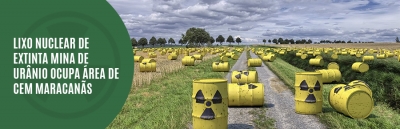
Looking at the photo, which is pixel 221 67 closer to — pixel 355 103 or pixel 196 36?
pixel 355 103

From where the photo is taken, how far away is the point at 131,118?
11766 millimetres

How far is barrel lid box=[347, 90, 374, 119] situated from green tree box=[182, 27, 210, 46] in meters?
145

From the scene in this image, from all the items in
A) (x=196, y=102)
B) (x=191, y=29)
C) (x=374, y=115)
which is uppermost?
(x=191, y=29)

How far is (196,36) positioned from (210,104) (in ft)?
484

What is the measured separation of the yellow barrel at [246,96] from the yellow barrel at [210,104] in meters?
3.78

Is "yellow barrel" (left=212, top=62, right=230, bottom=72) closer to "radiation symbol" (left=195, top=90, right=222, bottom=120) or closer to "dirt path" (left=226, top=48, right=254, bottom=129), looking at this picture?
"dirt path" (left=226, top=48, right=254, bottom=129)

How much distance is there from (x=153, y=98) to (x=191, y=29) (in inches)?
5812

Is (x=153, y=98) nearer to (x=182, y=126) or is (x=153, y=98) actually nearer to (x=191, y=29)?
(x=182, y=126)

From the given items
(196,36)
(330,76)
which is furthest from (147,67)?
(196,36)

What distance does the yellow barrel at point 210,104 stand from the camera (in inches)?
365

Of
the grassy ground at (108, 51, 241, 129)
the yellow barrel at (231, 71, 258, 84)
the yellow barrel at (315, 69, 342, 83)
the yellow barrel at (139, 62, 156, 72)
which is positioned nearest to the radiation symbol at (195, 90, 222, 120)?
the grassy ground at (108, 51, 241, 129)

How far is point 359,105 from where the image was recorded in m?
11.5

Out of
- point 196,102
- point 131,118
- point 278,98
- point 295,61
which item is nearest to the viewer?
point 196,102

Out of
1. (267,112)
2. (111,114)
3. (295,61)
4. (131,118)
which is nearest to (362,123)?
(267,112)
